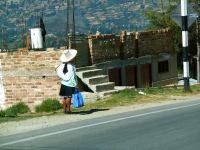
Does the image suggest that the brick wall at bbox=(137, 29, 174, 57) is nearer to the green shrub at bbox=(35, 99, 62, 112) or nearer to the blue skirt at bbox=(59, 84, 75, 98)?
the green shrub at bbox=(35, 99, 62, 112)

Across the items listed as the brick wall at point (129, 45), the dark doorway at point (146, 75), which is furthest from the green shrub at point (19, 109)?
the dark doorway at point (146, 75)

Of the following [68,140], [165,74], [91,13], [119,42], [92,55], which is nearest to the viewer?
[68,140]

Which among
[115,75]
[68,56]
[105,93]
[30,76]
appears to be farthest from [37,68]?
[68,56]

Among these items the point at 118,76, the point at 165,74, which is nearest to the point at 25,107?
the point at 118,76

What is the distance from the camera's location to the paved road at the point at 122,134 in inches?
414

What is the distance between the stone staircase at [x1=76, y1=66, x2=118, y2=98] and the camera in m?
21.1

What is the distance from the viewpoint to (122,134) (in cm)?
1177

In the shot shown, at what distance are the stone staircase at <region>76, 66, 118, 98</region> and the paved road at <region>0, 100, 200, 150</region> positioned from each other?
5.96 metres

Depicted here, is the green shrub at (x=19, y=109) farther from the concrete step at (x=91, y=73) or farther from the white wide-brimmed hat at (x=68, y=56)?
the white wide-brimmed hat at (x=68, y=56)

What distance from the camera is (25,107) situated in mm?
20891

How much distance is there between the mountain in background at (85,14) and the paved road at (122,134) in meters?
17.9

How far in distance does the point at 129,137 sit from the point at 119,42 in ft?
52.5

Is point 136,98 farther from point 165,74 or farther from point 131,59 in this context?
point 165,74

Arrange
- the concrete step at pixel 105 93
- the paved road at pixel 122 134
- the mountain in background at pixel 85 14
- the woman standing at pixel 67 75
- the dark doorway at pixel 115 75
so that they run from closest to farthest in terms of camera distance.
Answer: the paved road at pixel 122 134, the woman standing at pixel 67 75, the concrete step at pixel 105 93, the dark doorway at pixel 115 75, the mountain in background at pixel 85 14
